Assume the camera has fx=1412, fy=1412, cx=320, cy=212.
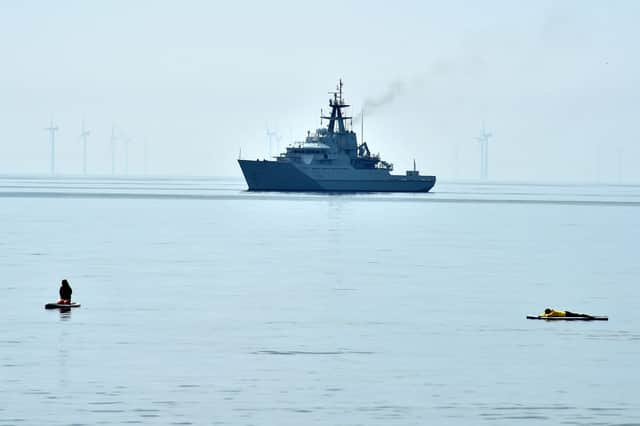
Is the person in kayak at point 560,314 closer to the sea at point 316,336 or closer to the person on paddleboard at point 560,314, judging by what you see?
the person on paddleboard at point 560,314

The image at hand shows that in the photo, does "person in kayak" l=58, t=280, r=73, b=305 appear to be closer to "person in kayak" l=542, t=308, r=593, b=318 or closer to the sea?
the sea

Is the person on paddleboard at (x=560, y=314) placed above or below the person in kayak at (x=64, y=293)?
below

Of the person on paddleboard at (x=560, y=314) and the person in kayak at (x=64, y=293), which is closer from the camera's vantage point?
the person on paddleboard at (x=560, y=314)

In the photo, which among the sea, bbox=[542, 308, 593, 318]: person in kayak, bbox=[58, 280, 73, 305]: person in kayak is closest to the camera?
the sea

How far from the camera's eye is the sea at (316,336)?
33719mm

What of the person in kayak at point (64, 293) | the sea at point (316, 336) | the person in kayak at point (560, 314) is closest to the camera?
the sea at point (316, 336)

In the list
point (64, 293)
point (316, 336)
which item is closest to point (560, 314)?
point (316, 336)

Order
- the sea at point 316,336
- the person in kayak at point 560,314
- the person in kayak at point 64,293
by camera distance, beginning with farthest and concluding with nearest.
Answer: the person in kayak at point 64,293 < the person in kayak at point 560,314 < the sea at point 316,336

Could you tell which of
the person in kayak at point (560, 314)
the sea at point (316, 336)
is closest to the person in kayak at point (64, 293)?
the sea at point (316, 336)

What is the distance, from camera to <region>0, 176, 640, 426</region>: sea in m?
33.7

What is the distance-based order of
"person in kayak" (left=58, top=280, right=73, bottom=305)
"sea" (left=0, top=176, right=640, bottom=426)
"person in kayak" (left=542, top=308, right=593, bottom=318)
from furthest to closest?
"person in kayak" (left=58, top=280, right=73, bottom=305)
"person in kayak" (left=542, top=308, right=593, bottom=318)
"sea" (left=0, top=176, right=640, bottom=426)

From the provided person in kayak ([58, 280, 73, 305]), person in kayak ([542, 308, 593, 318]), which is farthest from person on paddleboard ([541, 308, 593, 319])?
person in kayak ([58, 280, 73, 305])

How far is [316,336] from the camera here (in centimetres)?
4691

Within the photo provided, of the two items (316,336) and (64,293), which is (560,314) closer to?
(316,336)
